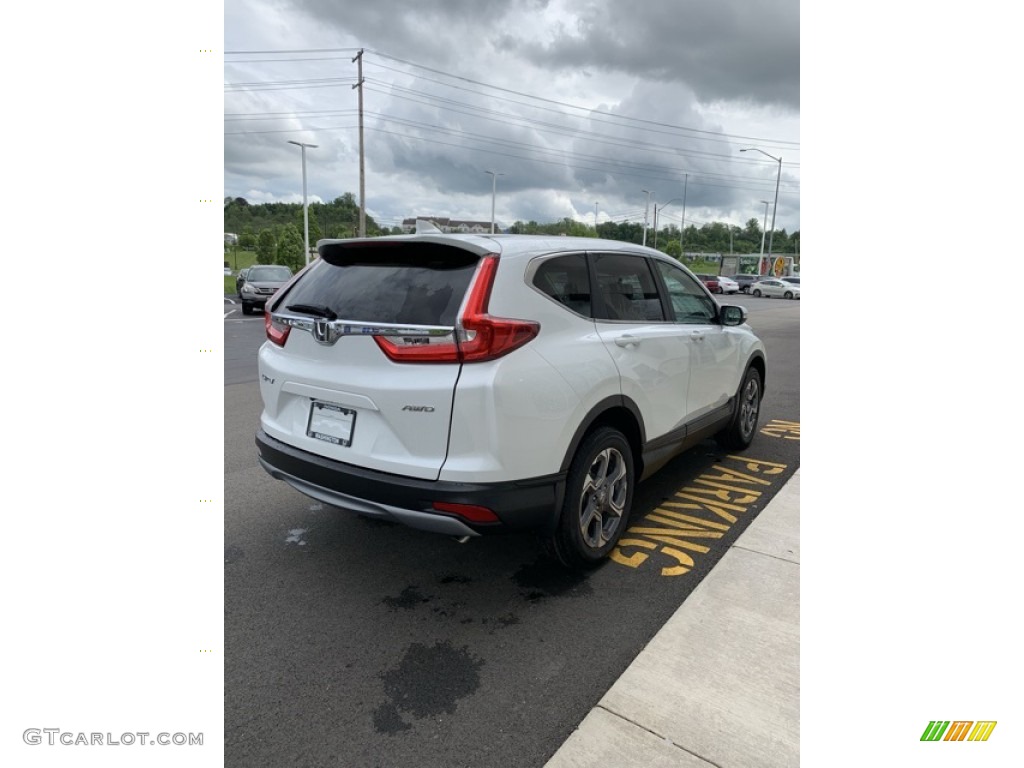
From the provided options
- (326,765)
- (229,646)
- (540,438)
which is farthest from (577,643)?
(229,646)

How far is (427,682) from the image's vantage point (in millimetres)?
2463

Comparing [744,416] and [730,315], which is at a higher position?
[730,315]

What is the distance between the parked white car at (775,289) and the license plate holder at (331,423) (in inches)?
1718

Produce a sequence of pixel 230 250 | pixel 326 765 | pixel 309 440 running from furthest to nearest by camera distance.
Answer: pixel 230 250 < pixel 309 440 < pixel 326 765

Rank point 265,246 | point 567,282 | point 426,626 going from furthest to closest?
point 265,246 → point 567,282 → point 426,626

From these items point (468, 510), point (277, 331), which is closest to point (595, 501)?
point (468, 510)

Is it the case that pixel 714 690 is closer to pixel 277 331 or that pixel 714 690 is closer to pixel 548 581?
pixel 548 581

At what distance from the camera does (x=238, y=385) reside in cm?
854

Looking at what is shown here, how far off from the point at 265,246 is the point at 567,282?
50.1 metres

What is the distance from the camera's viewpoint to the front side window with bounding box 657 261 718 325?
417 cm

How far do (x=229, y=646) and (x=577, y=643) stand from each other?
148cm

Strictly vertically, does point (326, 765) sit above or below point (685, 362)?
below

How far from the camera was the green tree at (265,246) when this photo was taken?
155 feet
